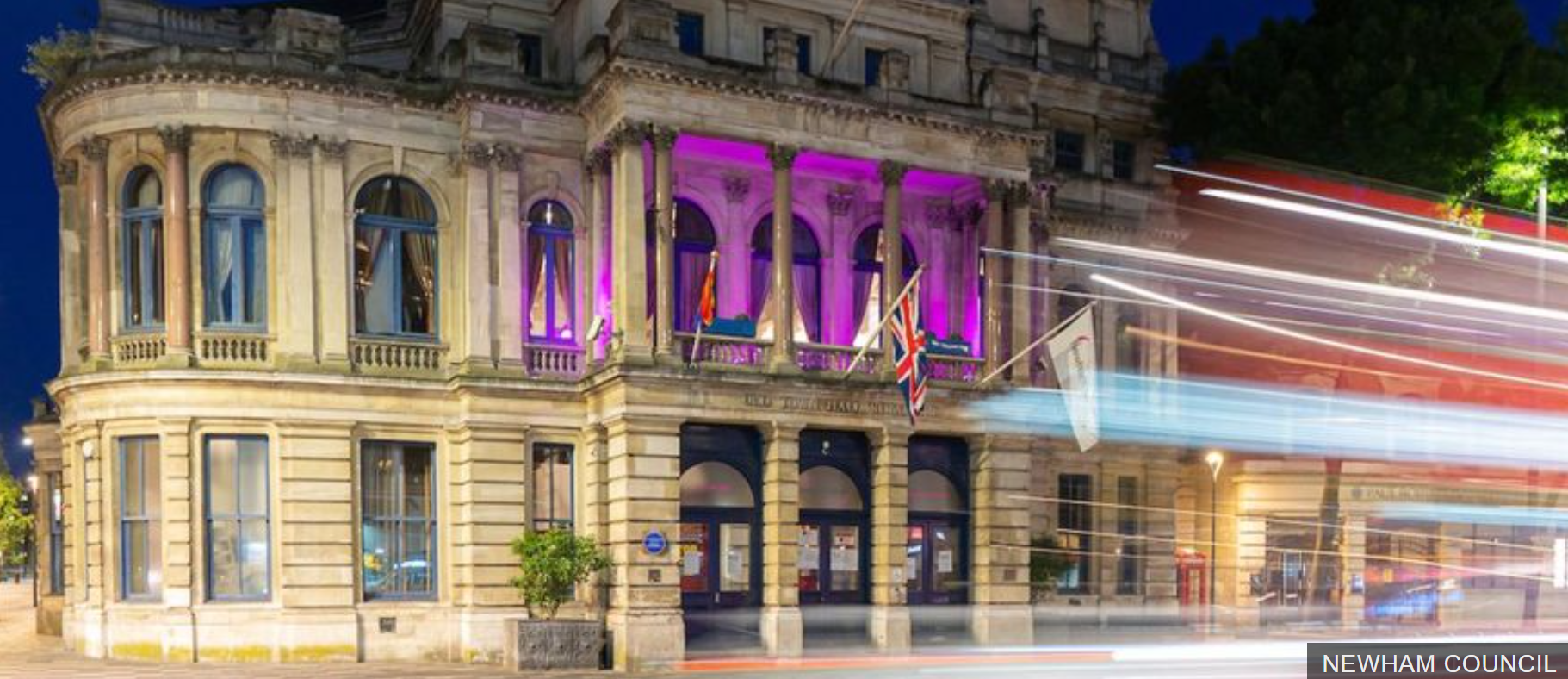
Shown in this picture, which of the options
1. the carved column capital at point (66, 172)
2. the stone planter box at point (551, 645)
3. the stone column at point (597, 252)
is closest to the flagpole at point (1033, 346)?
the stone column at point (597, 252)

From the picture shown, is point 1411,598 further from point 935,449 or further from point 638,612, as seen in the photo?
point 638,612

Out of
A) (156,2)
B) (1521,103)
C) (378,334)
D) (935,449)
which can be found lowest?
(935,449)

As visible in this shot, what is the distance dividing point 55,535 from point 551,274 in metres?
17.1

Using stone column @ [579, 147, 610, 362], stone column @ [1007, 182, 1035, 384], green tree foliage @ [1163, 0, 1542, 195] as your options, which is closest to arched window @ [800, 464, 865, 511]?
stone column @ [1007, 182, 1035, 384]

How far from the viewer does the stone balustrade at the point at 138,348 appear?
1041 inches

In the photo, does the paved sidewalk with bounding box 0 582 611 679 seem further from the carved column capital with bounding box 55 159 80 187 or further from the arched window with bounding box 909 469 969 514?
the carved column capital with bounding box 55 159 80 187

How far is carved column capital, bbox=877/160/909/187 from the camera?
2903 centimetres

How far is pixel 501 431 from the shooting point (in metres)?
27.6

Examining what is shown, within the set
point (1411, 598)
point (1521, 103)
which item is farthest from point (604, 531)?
point (1411, 598)

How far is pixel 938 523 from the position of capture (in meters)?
30.8

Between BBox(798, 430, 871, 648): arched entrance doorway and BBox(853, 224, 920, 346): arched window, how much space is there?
3.17 meters

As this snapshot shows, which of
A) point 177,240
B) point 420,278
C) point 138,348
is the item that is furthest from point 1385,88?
point 138,348

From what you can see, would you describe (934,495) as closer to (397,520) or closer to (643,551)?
(643,551)

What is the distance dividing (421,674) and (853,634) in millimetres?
9940
